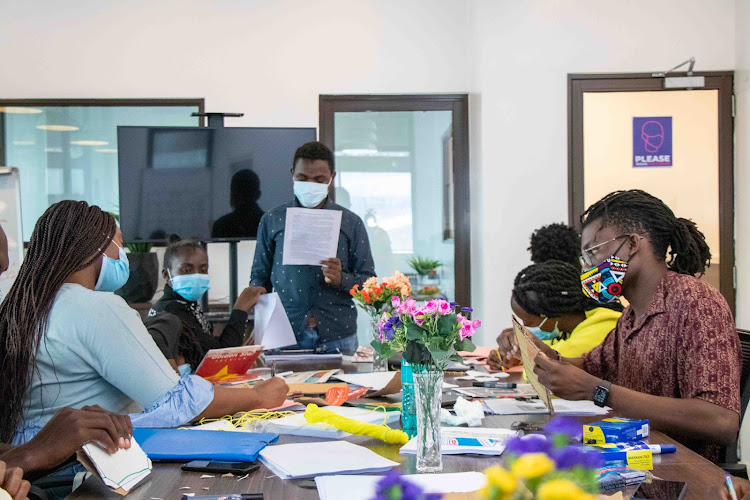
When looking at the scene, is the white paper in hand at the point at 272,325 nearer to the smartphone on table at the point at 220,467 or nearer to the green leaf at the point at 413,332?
the smartphone on table at the point at 220,467

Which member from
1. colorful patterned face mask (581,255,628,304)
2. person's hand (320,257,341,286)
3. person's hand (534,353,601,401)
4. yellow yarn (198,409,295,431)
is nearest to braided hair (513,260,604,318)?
colorful patterned face mask (581,255,628,304)

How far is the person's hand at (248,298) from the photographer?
341 cm

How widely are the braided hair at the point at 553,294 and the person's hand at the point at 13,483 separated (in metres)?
1.98

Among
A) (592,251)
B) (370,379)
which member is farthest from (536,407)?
(370,379)

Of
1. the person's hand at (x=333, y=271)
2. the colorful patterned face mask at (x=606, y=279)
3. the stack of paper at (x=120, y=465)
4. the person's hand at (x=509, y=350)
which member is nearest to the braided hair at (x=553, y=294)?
the person's hand at (x=509, y=350)

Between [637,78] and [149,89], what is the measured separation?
331 cm

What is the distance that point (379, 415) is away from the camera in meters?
2.02

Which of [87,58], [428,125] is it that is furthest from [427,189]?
[87,58]

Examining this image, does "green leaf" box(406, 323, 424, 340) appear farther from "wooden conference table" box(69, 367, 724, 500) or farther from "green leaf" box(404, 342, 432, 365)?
"wooden conference table" box(69, 367, 724, 500)

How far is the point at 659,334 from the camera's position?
2.14 meters

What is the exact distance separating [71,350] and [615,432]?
1.28m

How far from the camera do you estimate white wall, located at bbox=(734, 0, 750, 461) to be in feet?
16.2

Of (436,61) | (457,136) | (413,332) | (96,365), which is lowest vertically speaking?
(96,365)

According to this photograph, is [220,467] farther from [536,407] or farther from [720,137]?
[720,137]
